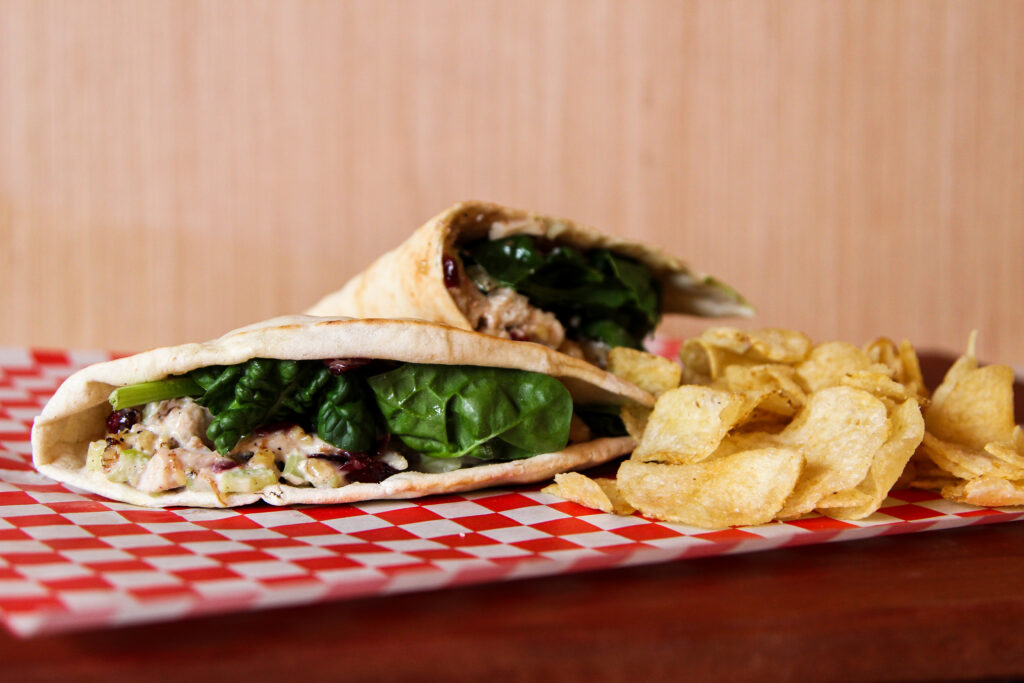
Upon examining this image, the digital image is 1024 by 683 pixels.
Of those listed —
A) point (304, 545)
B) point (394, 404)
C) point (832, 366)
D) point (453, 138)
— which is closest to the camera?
point (304, 545)

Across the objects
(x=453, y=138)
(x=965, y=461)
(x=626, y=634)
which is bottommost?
(x=626, y=634)

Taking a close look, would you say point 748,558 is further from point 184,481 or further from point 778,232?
point 778,232

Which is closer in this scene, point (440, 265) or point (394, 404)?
point (394, 404)

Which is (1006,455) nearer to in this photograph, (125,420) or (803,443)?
(803,443)

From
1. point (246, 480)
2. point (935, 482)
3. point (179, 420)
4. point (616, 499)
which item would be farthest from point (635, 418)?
point (179, 420)

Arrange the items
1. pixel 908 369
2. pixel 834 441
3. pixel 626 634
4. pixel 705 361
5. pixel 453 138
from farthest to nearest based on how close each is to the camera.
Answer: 1. pixel 453 138
2. pixel 705 361
3. pixel 908 369
4. pixel 834 441
5. pixel 626 634

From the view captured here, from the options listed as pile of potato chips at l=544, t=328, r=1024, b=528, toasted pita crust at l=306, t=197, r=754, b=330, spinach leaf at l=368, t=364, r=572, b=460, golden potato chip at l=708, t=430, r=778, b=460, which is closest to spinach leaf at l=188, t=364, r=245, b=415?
spinach leaf at l=368, t=364, r=572, b=460

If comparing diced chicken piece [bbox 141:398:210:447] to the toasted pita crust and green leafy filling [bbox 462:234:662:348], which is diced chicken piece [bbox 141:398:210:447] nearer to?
the toasted pita crust
